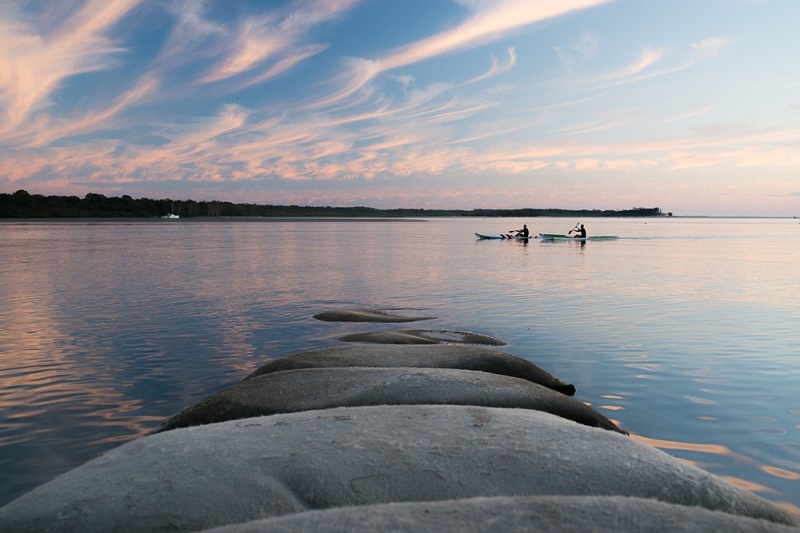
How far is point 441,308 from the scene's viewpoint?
23750mm

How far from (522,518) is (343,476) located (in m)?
1.92

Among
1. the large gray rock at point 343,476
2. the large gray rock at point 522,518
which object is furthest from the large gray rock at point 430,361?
the large gray rock at point 522,518

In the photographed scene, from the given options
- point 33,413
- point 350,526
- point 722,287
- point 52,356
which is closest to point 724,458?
point 350,526

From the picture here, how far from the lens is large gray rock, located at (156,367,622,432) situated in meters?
8.67

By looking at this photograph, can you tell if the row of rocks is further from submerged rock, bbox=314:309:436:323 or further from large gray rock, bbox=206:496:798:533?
submerged rock, bbox=314:309:436:323

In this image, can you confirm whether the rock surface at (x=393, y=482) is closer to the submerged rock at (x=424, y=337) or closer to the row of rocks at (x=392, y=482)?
the row of rocks at (x=392, y=482)

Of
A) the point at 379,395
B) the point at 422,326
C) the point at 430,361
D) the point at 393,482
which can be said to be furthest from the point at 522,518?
the point at 422,326

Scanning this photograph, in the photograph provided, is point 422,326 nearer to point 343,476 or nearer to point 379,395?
point 379,395

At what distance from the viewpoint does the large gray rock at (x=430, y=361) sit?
1145 cm

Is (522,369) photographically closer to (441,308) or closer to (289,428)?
(289,428)

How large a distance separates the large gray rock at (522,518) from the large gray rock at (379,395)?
409cm

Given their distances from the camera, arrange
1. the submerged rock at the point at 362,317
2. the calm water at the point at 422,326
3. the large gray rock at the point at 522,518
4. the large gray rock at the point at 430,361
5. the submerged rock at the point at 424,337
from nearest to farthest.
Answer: the large gray rock at the point at 522,518
the calm water at the point at 422,326
the large gray rock at the point at 430,361
the submerged rock at the point at 424,337
the submerged rock at the point at 362,317

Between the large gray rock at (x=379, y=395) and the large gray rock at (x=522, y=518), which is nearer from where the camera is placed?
the large gray rock at (x=522, y=518)

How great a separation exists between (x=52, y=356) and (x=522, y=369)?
11.7 metres
